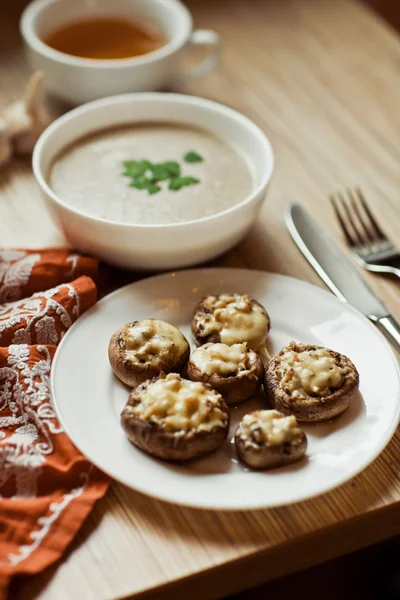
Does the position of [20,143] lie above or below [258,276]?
below

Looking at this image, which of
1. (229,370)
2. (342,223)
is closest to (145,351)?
(229,370)

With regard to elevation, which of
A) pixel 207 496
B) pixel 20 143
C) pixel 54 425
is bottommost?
pixel 20 143

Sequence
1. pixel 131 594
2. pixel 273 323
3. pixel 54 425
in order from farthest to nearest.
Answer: pixel 273 323 → pixel 54 425 → pixel 131 594

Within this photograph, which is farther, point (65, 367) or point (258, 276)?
point (258, 276)

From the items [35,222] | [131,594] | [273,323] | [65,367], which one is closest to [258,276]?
[273,323]

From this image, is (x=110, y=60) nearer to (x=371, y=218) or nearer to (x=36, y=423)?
(x=371, y=218)

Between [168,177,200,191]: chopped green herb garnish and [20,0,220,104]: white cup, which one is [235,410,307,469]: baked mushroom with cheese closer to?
[168,177,200,191]: chopped green herb garnish

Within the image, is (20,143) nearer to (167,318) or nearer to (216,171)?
(216,171)
